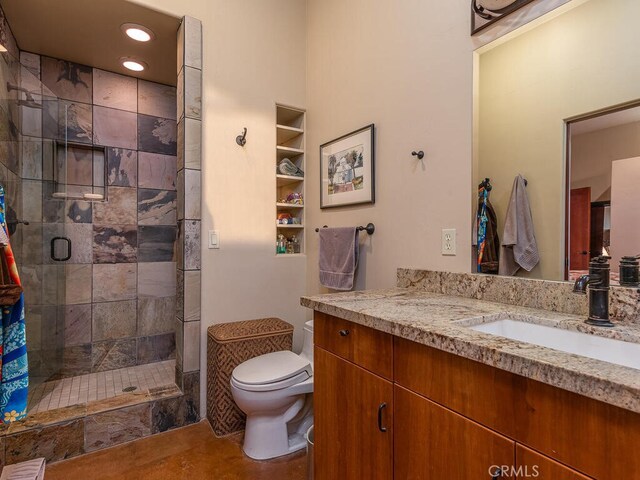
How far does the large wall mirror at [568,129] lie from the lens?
107 centimetres

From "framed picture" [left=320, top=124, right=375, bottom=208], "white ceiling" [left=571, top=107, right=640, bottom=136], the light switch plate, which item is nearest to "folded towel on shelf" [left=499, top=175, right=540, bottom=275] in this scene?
"white ceiling" [left=571, top=107, right=640, bottom=136]

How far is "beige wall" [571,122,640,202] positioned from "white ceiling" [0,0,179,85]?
229 centimetres

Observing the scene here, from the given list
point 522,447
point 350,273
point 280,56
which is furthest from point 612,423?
point 280,56

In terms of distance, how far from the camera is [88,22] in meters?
2.06

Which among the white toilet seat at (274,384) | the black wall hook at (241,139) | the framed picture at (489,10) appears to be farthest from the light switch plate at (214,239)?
the framed picture at (489,10)

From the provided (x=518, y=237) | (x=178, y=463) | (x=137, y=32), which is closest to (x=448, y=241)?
(x=518, y=237)

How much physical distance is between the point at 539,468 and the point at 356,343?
1.93ft

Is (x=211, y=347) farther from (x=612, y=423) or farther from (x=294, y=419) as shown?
(x=612, y=423)

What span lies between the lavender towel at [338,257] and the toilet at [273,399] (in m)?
0.50

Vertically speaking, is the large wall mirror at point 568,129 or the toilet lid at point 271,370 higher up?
the large wall mirror at point 568,129

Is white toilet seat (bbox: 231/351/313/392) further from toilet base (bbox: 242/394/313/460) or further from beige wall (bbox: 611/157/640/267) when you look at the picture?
beige wall (bbox: 611/157/640/267)

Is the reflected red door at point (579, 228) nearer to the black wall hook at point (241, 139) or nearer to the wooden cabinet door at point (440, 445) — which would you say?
the wooden cabinet door at point (440, 445)

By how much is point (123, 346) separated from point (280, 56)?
257 cm

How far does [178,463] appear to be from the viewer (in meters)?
1.72
